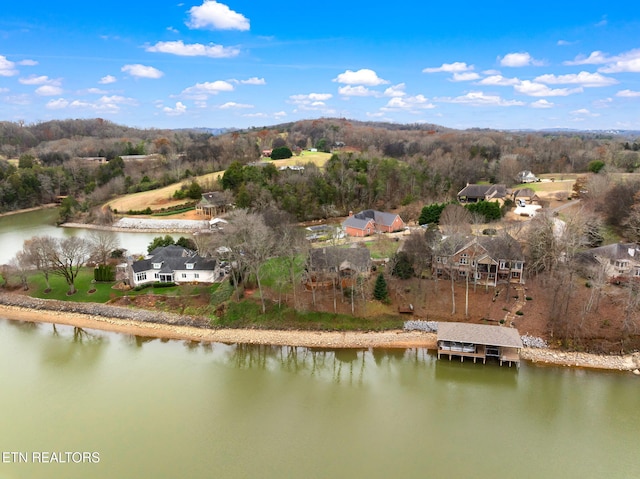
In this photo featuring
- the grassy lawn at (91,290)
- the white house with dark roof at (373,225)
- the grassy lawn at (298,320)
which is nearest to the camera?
the grassy lawn at (298,320)

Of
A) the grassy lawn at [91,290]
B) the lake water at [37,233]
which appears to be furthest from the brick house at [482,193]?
the grassy lawn at [91,290]

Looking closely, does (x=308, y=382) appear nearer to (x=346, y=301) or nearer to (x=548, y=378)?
(x=346, y=301)

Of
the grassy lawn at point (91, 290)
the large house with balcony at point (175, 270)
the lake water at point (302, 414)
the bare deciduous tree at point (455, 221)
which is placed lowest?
the lake water at point (302, 414)

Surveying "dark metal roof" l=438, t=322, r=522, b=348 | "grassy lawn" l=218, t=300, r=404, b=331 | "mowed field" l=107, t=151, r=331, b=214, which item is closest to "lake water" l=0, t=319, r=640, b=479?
"dark metal roof" l=438, t=322, r=522, b=348

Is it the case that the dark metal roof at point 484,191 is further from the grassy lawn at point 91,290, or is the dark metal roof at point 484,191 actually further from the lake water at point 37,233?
the grassy lawn at point 91,290

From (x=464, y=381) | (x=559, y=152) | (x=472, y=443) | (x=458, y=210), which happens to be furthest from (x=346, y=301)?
(x=559, y=152)

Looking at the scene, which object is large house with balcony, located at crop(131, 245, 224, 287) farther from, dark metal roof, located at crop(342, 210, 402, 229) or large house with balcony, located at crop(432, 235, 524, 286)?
dark metal roof, located at crop(342, 210, 402, 229)
